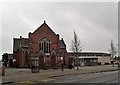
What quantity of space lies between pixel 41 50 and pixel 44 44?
219 centimetres

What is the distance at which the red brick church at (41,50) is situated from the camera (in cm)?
8138

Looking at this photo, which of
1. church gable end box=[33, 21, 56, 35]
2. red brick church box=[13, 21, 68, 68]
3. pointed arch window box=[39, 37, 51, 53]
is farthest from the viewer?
church gable end box=[33, 21, 56, 35]

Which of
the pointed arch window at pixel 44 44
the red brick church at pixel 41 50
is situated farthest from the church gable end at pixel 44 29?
the pointed arch window at pixel 44 44

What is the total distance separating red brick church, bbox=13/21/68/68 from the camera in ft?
267

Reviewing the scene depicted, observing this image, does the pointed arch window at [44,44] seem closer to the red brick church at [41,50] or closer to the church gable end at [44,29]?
the red brick church at [41,50]

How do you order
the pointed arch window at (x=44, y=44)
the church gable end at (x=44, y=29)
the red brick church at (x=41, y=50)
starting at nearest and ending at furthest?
the red brick church at (x=41, y=50) < the pointed arch window at (x=44, y=44) < the church gable end at (x=44, y=29)

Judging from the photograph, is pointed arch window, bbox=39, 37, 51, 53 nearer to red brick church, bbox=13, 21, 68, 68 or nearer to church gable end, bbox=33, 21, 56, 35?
red brick church, bbox=13, 21, 68, 68

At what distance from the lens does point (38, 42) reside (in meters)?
84.3

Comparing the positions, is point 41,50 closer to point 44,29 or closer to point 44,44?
point 44,44

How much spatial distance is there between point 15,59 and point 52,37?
13.3 meters

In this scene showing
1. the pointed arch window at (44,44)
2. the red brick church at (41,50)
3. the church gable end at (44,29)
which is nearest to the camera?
the red brick church at (41,50)

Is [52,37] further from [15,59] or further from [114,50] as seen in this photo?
[114,50]

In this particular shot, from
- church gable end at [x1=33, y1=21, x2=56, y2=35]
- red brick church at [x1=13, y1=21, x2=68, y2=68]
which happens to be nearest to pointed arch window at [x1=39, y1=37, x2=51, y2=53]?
red brick church at [x1=13, y1=21, x2=68, y2=68]

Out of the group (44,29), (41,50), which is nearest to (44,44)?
(41,50)
